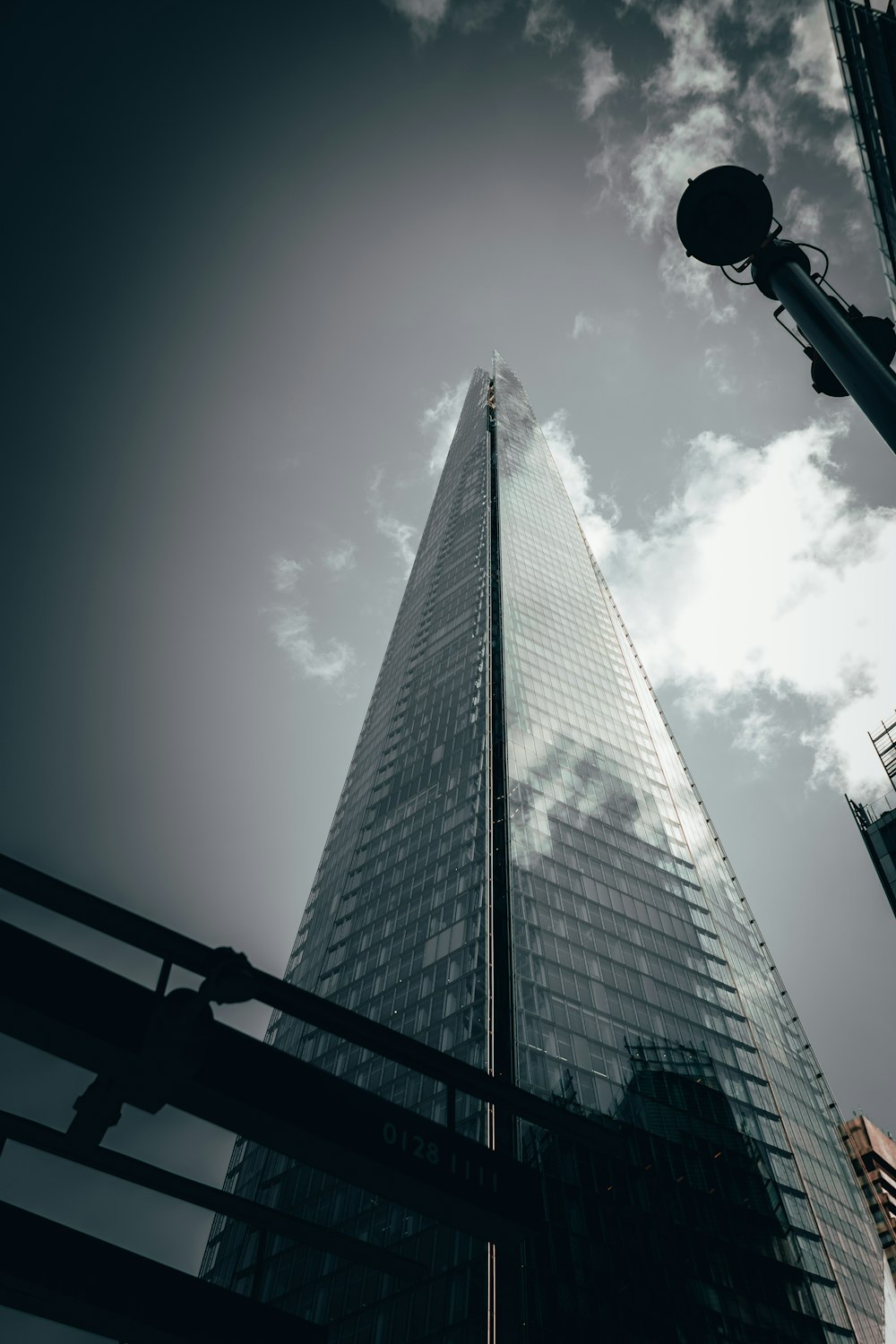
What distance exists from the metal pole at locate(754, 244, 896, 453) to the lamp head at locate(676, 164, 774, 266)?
45 centimetres

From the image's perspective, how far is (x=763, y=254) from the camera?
1127 cm

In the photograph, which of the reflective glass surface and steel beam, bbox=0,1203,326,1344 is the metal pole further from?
the reflective glass surface

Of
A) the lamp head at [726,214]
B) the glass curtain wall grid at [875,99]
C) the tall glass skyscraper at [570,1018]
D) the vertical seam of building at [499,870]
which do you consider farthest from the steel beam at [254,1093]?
the vertical seam of building at [499,870]

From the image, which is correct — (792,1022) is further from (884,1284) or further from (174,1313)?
(174,1313)

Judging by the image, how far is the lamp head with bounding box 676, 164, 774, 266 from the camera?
1141cm

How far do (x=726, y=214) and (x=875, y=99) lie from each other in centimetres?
2097

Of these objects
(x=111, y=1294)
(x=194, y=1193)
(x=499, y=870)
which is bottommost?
(x=111, y=1294)

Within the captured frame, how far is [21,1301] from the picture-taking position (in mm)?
8906

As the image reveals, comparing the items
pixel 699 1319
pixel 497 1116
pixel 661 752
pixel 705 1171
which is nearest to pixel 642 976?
pixel 705 1171

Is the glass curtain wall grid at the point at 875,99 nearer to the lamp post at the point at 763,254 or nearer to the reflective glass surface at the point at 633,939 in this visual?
the lamp post at the point at 763,254

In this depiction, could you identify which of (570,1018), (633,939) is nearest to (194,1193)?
(570,1018)

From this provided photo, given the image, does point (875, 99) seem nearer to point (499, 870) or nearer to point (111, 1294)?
point (111, 1294)

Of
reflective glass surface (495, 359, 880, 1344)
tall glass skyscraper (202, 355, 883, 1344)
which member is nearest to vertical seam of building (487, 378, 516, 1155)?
tall glass skyscraper (202, 355, 883, 1344)

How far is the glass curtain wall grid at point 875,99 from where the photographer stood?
26109 mm
